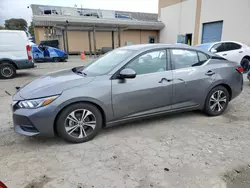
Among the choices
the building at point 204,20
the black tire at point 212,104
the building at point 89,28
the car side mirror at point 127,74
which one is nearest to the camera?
the car side mirror at point 127,74

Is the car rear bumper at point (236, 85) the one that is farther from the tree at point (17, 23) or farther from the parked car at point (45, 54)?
the tree at point (17, 23)

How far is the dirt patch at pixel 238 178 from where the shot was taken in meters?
2.17

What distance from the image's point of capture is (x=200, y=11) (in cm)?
1998

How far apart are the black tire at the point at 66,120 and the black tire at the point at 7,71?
7.31m

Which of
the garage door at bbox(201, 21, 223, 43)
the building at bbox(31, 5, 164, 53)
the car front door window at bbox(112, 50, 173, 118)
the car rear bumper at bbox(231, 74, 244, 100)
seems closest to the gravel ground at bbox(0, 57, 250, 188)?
the car front door window at bbox(112, 50, 173, 118)

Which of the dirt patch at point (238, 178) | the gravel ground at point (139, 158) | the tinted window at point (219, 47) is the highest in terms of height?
the tinted window at point (219, 47)

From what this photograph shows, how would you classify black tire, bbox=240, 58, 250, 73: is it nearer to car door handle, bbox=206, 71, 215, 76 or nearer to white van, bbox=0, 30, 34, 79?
car door handle, bbox=206, 71, 215, 76

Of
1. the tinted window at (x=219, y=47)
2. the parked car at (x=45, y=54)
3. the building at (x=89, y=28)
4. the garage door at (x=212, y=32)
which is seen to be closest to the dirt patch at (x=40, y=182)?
the tinted window at (x=219, y=47)

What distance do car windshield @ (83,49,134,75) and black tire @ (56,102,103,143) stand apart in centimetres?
62

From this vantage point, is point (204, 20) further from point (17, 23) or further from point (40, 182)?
point (17, 23)

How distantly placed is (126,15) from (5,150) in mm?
29961

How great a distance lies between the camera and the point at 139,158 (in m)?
2.64

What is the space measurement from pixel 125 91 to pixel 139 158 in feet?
3.40

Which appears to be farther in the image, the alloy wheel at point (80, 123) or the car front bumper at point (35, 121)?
the alloy wheel at point (80, 123)
